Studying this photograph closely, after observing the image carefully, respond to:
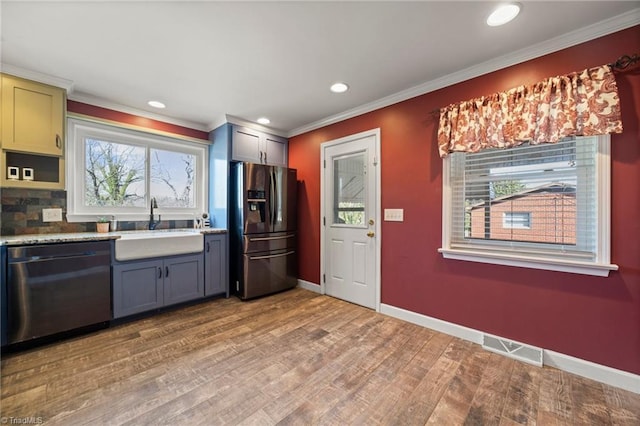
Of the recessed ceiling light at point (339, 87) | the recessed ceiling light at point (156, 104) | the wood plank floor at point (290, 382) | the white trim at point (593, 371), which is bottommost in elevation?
the wood plank floor at point (290, 382)

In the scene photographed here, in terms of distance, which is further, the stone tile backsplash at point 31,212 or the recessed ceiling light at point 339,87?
the recessed ceiling light at point 339,87

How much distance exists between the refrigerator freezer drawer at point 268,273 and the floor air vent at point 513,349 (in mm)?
2422

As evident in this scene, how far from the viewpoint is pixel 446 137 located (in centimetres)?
236

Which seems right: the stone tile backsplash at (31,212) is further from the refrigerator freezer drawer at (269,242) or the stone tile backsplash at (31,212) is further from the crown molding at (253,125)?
the crown molding at (253,125)

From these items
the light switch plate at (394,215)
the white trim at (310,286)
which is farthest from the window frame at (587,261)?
the white trim at (310,286)

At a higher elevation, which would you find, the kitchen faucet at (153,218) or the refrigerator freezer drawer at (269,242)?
the kitchen faucet at (153,218)

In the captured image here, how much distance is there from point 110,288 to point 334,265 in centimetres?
246

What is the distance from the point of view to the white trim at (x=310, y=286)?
3.61 m

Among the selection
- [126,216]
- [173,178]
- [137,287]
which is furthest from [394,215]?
[126,216]

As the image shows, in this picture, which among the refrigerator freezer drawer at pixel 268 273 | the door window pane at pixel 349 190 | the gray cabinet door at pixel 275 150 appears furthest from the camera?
the gray cabinet door at pixel 275 150

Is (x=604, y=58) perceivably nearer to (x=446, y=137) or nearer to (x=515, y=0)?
(x=515, y=0)

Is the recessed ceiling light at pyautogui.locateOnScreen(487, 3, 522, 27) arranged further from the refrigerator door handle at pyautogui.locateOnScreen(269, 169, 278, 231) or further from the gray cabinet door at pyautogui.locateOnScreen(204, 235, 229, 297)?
the gray cabinet door at pyautogui.locateOnScreen(204, 235, 229, 297)

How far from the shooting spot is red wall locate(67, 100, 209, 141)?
275 cm

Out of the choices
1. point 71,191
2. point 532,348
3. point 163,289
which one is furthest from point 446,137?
point 71,191
